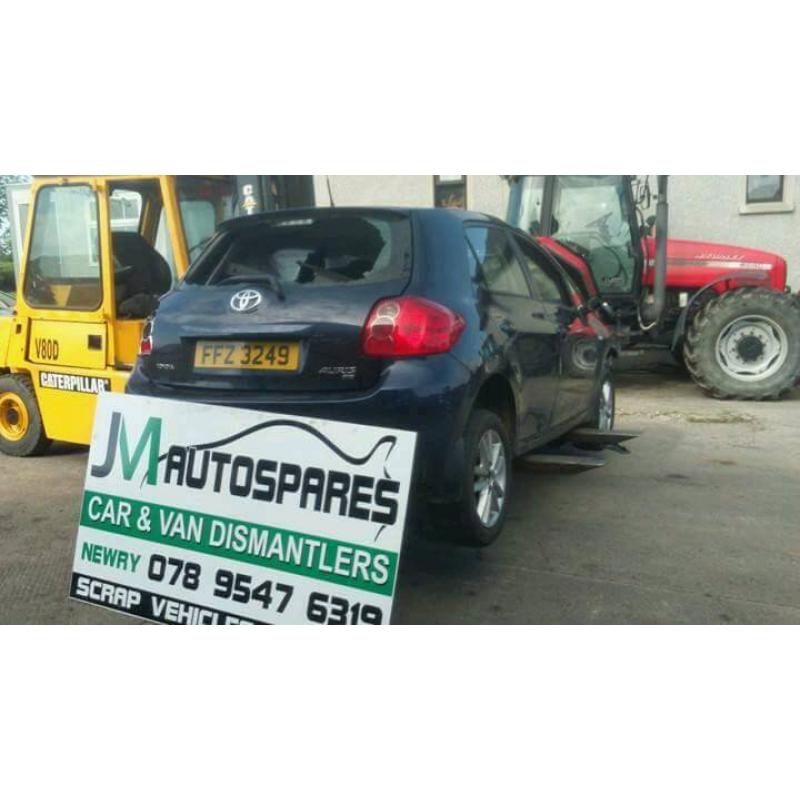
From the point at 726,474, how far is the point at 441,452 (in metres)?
3.10

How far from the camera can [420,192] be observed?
524 inches

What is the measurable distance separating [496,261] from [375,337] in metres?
1.11

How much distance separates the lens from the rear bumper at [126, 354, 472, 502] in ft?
9.97

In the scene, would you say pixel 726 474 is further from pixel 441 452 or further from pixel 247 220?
pixel 247 220

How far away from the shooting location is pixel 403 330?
3053 millimetres

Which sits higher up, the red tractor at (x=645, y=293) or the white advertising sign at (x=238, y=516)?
the red tractor at (x=645, y=293)

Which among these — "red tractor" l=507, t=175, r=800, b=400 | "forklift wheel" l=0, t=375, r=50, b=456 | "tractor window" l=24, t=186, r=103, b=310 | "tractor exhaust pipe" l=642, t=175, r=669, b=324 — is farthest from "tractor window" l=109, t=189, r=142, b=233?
"tractor exhaust pipe" l=642, t=175, r=669, b=324

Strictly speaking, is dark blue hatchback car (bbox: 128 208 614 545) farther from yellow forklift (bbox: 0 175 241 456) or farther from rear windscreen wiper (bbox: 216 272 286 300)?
yellow forklift (bbox: 0 175 241 456)

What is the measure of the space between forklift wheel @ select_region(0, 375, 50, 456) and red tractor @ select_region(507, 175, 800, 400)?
538 cm

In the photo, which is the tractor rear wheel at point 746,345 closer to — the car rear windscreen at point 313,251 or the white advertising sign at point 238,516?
the car rear windscreen at point 313,251

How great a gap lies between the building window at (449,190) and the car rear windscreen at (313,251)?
10225mm

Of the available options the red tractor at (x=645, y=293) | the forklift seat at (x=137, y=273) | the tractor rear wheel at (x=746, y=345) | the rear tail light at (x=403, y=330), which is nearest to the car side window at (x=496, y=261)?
the rear tail light at (x=403, y=330)

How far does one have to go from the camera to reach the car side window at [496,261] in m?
3.64

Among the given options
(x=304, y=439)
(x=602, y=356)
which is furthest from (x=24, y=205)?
(x=304, y=439)
